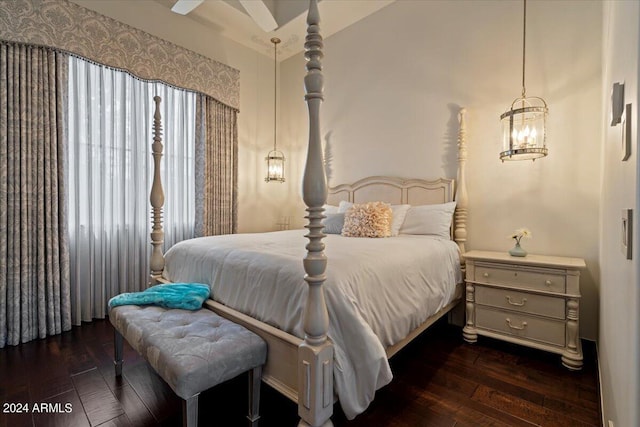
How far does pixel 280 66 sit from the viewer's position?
186 inches

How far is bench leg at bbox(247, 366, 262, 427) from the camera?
1401mm

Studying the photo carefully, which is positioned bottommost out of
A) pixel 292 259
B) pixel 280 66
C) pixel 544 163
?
pixel 292 259

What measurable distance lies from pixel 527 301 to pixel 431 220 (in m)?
0.94

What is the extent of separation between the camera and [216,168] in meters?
3.79

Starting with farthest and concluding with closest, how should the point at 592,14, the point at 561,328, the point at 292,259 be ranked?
the point at 592,14 → the point at 561,328 → the point at 292,259

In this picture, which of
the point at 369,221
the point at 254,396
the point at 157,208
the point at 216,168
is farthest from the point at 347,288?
the point at 216,168

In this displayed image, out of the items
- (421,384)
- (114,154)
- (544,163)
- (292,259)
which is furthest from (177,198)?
(544,163)

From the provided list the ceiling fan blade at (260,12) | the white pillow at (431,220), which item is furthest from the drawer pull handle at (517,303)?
the ceiling fan blade at (260,12)

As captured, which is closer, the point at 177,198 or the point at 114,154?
the point at 114,154

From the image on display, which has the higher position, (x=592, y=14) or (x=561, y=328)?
(x=592, y=14)

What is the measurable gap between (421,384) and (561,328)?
1064 mm

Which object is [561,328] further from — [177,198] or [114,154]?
[114,154]

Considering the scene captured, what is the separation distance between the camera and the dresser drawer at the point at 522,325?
2057 millimetres

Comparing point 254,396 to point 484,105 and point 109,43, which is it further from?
point 109,43
